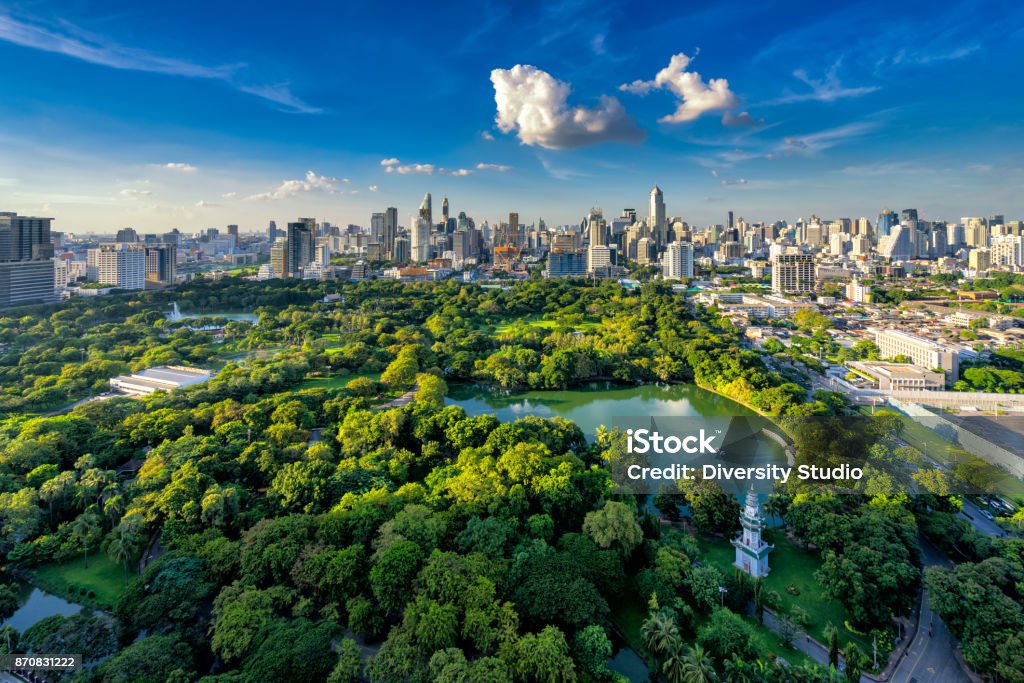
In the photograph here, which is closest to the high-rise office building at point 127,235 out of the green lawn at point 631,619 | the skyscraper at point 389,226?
the skyscraper at point 389,226

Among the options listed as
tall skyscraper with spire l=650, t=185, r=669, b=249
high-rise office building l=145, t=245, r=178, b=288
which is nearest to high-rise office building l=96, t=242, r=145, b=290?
high-rise office building l=145, t=245, r=178, b=288

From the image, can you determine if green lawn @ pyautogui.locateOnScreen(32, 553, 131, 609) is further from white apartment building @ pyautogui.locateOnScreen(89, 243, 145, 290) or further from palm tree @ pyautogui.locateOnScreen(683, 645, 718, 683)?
white apartment building @ pyautogui.locateOnScreen(89, 243, 145, 290)

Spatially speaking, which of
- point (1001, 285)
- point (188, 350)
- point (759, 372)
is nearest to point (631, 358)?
point (759, 372)

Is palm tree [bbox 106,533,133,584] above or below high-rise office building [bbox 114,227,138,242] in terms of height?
below

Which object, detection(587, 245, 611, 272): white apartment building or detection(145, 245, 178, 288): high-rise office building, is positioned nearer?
detection(145, 245, 178, 288): high-rise office building

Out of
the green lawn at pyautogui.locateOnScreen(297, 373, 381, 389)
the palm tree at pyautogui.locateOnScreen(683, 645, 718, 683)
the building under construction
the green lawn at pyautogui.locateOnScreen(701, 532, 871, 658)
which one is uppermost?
the building under construction

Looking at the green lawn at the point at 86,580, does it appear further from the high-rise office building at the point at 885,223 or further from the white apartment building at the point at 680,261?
the high-rise office building at the point at 885,223
